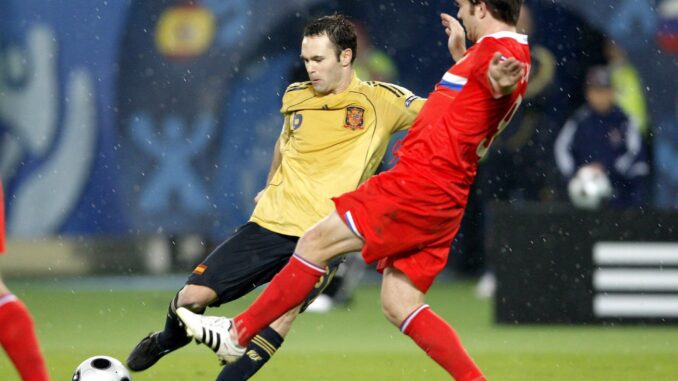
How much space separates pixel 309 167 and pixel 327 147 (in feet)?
0.42

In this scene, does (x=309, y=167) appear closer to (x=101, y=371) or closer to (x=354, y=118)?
(x=354, y=118)

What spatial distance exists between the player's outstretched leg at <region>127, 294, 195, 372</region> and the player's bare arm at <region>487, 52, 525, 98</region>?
2107 mm

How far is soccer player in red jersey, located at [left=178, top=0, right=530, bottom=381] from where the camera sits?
579cm

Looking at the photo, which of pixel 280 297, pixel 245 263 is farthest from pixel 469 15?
pixel 245 263

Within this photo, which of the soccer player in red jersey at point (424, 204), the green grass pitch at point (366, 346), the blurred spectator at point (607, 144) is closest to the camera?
the soccer player in red jersey at point (424, 204)

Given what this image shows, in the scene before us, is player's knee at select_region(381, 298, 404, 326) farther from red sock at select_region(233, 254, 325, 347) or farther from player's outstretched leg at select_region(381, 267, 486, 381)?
red sock at select_region(233, 254, 325, 347)

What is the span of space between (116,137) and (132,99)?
1.33 feet

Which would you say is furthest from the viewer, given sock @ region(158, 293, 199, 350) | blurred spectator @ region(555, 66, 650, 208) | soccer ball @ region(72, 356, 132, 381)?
blurred spectator @ region(555, 66, 650, 208)

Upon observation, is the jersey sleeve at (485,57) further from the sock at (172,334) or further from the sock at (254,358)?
the sock at (172,334)

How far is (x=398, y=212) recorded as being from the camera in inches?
229

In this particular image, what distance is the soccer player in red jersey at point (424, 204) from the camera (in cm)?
579

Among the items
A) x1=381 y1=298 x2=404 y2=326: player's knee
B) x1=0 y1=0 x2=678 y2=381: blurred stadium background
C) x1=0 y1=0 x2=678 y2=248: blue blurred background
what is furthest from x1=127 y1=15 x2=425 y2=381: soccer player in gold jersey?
x1=0 y1=0 x2=678 y2=248: blue blurred background

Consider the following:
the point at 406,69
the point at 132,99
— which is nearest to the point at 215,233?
the point at 132,99

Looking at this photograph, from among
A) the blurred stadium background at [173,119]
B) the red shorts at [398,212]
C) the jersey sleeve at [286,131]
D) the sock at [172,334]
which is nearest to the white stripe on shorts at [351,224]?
the red shorts at [398,212]
